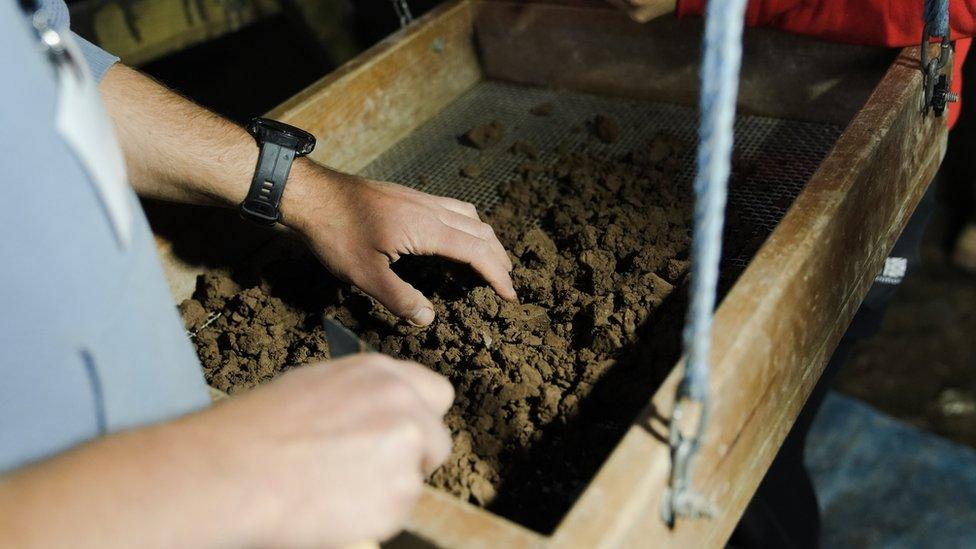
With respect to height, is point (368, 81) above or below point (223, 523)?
below

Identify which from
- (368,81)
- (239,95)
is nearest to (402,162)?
(368,81)

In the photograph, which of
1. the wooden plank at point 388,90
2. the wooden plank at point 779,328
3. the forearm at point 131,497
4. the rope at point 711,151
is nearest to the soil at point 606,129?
the wooden plank at point 388,90

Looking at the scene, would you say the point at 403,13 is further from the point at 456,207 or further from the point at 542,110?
the point at 456,207

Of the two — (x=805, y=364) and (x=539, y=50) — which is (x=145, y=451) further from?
(x=539, y=50)

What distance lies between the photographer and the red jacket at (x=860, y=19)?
4.05 feet

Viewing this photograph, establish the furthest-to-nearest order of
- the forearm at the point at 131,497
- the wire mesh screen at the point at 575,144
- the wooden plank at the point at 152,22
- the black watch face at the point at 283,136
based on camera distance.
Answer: the wooden plank at the point at 152,22 → the wire mesh screen at the point at 575,144 → the black watch face at the point at 283,136 → the forearm at the point at 131,497

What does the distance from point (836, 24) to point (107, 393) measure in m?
Result: 1.27

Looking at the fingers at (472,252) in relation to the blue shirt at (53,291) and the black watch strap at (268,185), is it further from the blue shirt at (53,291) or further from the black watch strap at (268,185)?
the blue shirt at (53,291)

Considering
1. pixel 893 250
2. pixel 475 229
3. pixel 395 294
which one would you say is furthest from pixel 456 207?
pixel 893 250

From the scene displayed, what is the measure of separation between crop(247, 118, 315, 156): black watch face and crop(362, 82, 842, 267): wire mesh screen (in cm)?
32

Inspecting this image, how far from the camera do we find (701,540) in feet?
2.65

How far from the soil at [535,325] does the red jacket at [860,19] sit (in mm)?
280

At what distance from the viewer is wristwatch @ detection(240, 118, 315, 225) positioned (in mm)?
1166

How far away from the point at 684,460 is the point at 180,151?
869mm
